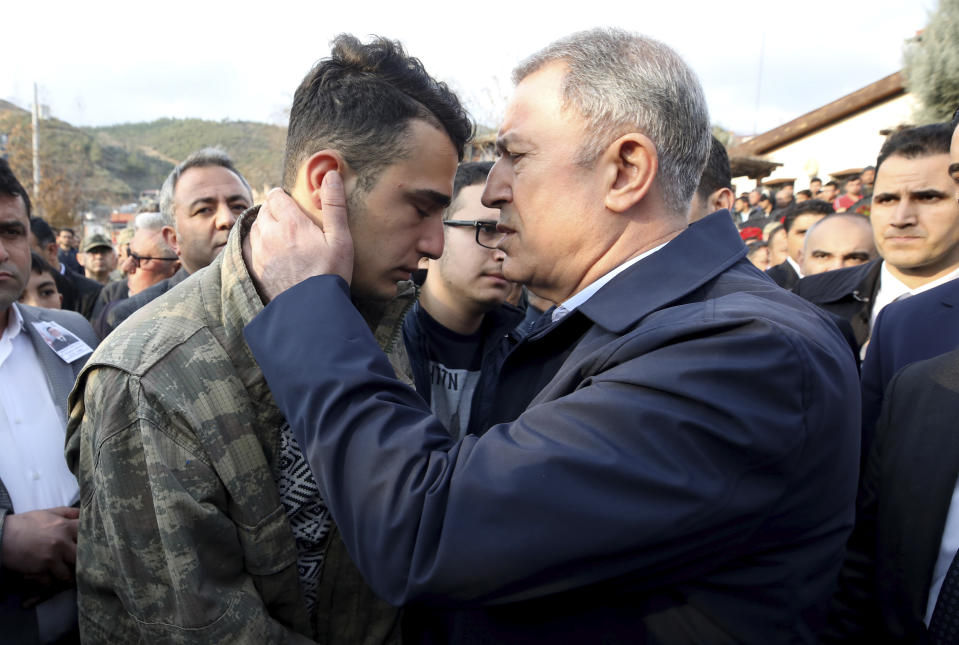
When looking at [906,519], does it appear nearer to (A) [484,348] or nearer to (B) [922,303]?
(B) [922,303]

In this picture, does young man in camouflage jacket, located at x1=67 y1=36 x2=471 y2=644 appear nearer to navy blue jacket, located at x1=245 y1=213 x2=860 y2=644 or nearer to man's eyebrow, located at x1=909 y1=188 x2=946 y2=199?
navy blue jacket, located at x1=245 y1=213 x2=860 y2=644

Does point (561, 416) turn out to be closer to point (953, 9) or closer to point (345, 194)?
point (345, 194)

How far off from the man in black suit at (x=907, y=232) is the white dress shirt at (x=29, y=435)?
401 centimetres

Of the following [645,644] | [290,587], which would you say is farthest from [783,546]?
[290,587]

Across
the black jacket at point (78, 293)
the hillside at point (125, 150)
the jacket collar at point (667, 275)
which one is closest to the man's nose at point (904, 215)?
the jacket collar at point (667, 275)

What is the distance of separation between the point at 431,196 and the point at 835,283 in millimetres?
3074

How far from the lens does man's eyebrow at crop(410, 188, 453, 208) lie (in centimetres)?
212

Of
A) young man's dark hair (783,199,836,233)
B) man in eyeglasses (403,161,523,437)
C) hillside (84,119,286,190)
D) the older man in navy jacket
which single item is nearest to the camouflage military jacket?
the older man in navy jacket

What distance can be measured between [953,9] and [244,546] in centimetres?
970

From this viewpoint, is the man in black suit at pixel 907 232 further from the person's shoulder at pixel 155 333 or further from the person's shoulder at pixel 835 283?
the person's shoulder at pixel 155 333

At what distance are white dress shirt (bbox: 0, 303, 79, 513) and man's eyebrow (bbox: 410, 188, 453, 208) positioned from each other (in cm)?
171

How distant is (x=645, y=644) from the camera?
1.38m

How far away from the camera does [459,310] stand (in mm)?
3328

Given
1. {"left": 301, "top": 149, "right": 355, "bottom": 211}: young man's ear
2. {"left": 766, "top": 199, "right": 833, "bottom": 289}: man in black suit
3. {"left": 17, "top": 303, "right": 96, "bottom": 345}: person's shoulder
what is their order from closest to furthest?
{"left": 301, "top": 149, "right": 355, "bottom": 211}: young man's ear
{"left": 17, "top": 303, "right": 96, "bottom": 345}: person's shoulder
{"left": 766, "top": 199, "right": 833, "bottom": 289}: man in black suit
